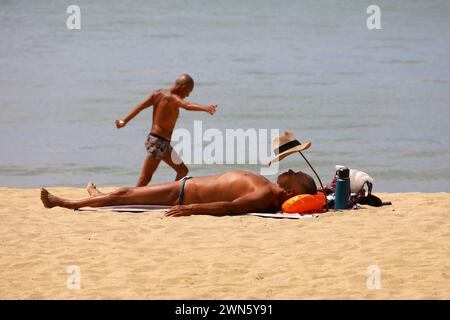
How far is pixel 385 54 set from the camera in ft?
87.9

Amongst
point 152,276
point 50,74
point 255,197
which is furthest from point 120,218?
point 50,74

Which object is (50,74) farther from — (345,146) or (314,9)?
(314,9)

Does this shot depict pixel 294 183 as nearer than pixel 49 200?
Yes

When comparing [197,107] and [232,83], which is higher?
[232,83]

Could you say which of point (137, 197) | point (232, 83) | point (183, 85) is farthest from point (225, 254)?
point (232, 83)

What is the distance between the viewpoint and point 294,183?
1045cm

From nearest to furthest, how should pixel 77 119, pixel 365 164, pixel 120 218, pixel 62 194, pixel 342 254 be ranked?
pixel 342 254 → pixel 120 218 → pixel 62 194 → pixel 365 164 → pixel 77 119

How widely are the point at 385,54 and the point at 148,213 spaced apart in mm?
16987

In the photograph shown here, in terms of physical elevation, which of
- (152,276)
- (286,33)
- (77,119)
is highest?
(286,33)

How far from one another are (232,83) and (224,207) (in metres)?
12.6

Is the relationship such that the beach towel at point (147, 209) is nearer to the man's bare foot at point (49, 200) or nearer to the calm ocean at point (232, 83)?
the man's bare foot at point (49, 200)

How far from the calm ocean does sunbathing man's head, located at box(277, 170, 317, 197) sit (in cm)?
391

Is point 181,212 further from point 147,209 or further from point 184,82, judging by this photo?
point 184,82

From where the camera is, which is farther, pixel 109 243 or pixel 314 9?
pixel 314 9
